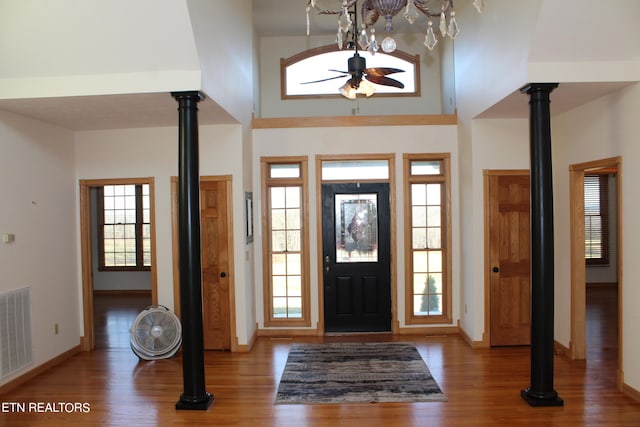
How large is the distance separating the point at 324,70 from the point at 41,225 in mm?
3942

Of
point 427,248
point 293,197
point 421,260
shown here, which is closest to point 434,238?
point 427,248

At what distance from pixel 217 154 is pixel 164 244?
3.95 feet

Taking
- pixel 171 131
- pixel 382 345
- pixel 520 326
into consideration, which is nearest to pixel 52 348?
pixel 171 131

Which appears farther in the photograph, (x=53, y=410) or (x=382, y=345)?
(x=382, y=345)

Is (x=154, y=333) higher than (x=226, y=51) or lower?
lower

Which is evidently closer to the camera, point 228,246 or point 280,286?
point 228,246

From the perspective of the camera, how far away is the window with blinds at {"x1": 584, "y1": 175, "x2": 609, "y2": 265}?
9414mm

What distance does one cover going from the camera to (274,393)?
4.43 metres

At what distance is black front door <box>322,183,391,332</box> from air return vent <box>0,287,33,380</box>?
10.7 feet

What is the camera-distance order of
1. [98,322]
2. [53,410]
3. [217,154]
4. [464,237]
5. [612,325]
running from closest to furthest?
1. [53,410]
2. [217,154]
3. [464,237]
4. [612,325]
5. [98,322]

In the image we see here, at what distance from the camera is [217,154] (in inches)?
222

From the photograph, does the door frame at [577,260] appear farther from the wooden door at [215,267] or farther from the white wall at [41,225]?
the white wall at [41,225]

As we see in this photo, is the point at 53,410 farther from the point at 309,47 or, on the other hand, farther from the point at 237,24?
the point at 309,47

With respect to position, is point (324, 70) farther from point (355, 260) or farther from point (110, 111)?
point (110, 111)
